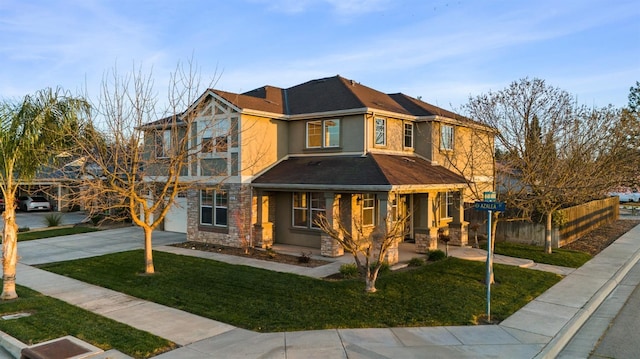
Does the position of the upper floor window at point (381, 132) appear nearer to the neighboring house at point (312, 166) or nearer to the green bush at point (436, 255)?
the neighboring house at point (312, 166)

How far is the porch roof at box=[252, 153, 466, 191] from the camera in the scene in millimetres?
14266

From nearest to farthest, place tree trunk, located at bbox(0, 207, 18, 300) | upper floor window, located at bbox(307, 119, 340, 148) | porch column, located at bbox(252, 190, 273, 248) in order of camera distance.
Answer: tree trunk, located at bbox(0, 207, 18, 300)
porch column, located at bbox(252, 190, 273, 248)
upper floor window, located at bbox(307, 119, 340, 148)

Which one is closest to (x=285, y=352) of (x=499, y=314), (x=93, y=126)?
(x=499, y=314)

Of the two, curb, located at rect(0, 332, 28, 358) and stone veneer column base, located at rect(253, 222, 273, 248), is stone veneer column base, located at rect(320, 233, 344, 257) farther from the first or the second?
curb, located at rect(0, 332, 28, 358)

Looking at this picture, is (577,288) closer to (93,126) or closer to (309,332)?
(309,332)

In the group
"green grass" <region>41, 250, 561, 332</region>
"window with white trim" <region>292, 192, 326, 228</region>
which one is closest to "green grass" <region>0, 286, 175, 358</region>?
A: "green grass" <region>41, 250, 561, 332</region>

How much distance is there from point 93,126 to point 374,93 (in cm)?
1260

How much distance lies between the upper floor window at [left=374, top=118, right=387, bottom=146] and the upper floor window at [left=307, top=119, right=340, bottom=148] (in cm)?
156

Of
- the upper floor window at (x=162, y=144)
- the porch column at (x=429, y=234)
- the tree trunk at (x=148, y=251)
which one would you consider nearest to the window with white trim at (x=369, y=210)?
the porch column at (x=429, y=234)

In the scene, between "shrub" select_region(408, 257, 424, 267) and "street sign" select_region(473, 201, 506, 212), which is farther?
"shrub" select_region(408, 257, 424, 267)

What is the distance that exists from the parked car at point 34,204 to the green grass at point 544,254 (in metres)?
32.1

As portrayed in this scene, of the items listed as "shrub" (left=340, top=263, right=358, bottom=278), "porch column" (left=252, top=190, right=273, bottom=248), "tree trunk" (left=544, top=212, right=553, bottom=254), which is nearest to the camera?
"shrub" (left=340, top=263, right=358, bottom=278)

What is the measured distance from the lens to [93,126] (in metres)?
12.0

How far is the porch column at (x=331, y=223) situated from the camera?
14914mm
